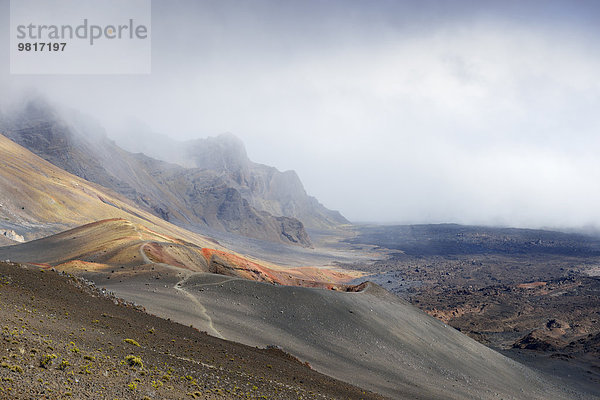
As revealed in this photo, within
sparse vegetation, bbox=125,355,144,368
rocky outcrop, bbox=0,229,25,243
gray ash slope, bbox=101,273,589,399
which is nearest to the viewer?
sparse vegetation, bbox=125,355,144,368

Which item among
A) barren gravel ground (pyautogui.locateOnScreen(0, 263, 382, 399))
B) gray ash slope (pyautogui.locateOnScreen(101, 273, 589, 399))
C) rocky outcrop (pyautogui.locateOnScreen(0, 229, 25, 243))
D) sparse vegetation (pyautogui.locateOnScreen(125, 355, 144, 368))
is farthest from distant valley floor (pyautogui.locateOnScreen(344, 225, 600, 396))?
rocky outcrop (pyautogui.locateOnScreen(0, 229, 25, 243))

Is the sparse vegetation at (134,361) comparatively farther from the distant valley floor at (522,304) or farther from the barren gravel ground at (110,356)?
the distant valley floor at (522,304)

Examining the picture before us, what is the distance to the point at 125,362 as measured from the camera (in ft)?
50.3

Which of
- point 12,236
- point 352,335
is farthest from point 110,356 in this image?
point 12,236

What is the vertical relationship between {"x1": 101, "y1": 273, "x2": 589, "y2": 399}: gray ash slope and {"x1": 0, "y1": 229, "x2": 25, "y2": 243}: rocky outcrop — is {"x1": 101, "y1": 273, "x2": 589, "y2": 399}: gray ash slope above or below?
below

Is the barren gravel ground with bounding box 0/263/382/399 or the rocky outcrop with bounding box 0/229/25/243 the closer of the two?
the barren gravel ground with bounding box 0/263/382/399

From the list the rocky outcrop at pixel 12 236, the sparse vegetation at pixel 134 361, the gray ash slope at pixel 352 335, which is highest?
the rocky outcrop at pixel 12 236

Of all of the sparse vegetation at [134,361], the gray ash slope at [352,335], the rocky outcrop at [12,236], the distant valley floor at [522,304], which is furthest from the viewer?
the rocky outcrop at [12,236]

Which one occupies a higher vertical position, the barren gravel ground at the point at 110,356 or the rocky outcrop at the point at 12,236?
the rocky outcrop at the point at 12,236

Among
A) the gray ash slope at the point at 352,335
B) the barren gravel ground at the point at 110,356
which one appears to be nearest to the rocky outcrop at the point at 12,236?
the gray ash slope at the point at 352,335

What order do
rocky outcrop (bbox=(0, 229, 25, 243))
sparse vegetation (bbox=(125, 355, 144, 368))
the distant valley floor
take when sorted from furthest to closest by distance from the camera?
rocky outcrop (bbox=(0, 229, 25, 243)) → the distant valley floor → sparse vegetation (bbox=(125, 355, 144, 368))

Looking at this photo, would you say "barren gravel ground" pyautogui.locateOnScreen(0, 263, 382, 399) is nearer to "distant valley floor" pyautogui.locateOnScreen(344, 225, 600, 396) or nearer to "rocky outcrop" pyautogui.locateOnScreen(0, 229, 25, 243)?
"distant valley floor" pyautogui.locateOnScreen(344, 225, 600, 396)

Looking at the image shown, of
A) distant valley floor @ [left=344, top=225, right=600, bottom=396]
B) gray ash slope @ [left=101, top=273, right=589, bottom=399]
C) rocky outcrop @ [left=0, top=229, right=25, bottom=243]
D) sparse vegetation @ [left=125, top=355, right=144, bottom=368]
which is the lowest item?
distant valley floor @ [left=344, top=225, right=600, bottom=396]

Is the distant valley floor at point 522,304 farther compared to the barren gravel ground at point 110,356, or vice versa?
the distant valley floor at point 522,304
